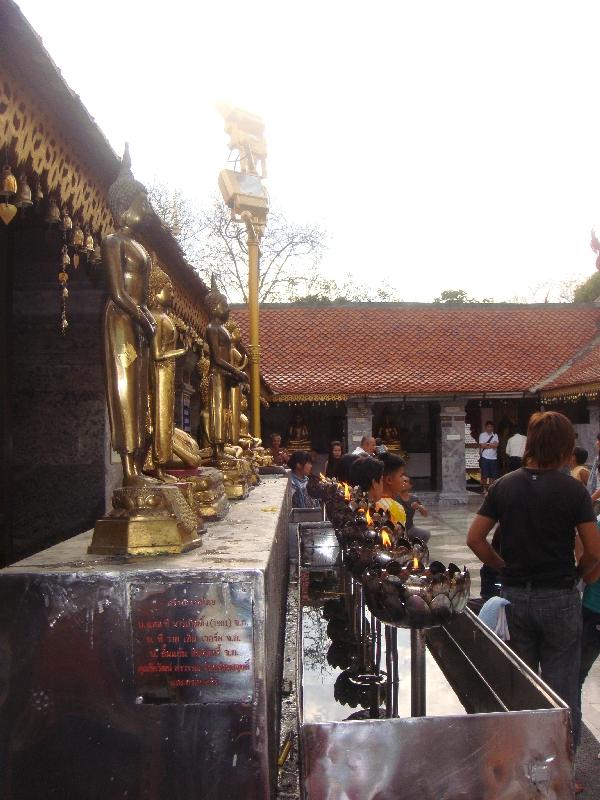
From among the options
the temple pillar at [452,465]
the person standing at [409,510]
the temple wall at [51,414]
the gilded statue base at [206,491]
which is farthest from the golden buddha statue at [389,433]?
the gilded statue base at [206,491]

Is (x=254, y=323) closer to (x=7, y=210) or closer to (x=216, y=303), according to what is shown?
(x=216, y=303)

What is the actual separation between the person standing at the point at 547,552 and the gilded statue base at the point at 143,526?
→ 1411 mm

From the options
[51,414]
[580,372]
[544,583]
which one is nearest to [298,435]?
[580,372]

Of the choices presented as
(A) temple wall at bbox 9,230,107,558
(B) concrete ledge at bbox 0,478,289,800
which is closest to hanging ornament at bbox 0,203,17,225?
(B) concrete ledge at bbox 0,478,289,800

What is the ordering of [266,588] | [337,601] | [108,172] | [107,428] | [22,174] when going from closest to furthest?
1. [266,588]
2. [22,174]
3. [108,172]
4. [107,428]
5. [337,601]

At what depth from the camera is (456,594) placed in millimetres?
2336

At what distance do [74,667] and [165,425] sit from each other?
1.12 meters

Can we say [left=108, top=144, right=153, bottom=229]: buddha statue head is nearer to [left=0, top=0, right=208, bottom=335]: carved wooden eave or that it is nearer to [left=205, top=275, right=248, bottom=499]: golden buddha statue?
[left=0, top=0, right=208, bottom=335]: carved wooden eave

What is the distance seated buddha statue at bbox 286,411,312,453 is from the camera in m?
19.0

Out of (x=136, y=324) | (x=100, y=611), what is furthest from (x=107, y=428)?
(x=100, y=611)

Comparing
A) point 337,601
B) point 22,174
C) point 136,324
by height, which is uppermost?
point 22,174

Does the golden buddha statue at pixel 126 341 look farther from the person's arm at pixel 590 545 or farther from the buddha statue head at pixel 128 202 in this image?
the person's arm at pixel 590 545

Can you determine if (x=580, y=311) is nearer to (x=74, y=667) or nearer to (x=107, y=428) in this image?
(x=107, y=428)

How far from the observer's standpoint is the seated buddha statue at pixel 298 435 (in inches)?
746
